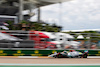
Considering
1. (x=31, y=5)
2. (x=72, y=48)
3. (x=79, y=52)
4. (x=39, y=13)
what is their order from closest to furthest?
(x=79, y=52)
(x=72, y=48)
(x=31, y=5)
(x=39, y=13)

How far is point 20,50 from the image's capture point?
9.81 metres

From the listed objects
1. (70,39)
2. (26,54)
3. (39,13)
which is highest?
(39,13)

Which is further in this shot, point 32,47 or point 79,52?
point 32,47

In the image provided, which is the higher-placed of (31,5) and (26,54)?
(31,5)

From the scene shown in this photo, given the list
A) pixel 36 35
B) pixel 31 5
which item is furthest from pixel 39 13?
pixel 36 35

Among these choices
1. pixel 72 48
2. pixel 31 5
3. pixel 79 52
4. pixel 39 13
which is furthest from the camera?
pixel 39 13

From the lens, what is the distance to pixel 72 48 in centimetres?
994

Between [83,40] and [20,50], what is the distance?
3111 mm

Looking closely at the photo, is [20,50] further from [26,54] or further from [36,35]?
[36,35]

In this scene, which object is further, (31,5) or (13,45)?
(31,5)

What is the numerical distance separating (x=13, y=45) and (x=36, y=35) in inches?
47.2

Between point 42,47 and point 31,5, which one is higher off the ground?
point 31,5

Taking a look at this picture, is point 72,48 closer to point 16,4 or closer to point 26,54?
point 26,54

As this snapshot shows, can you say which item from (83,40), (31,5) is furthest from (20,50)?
(31,5)
